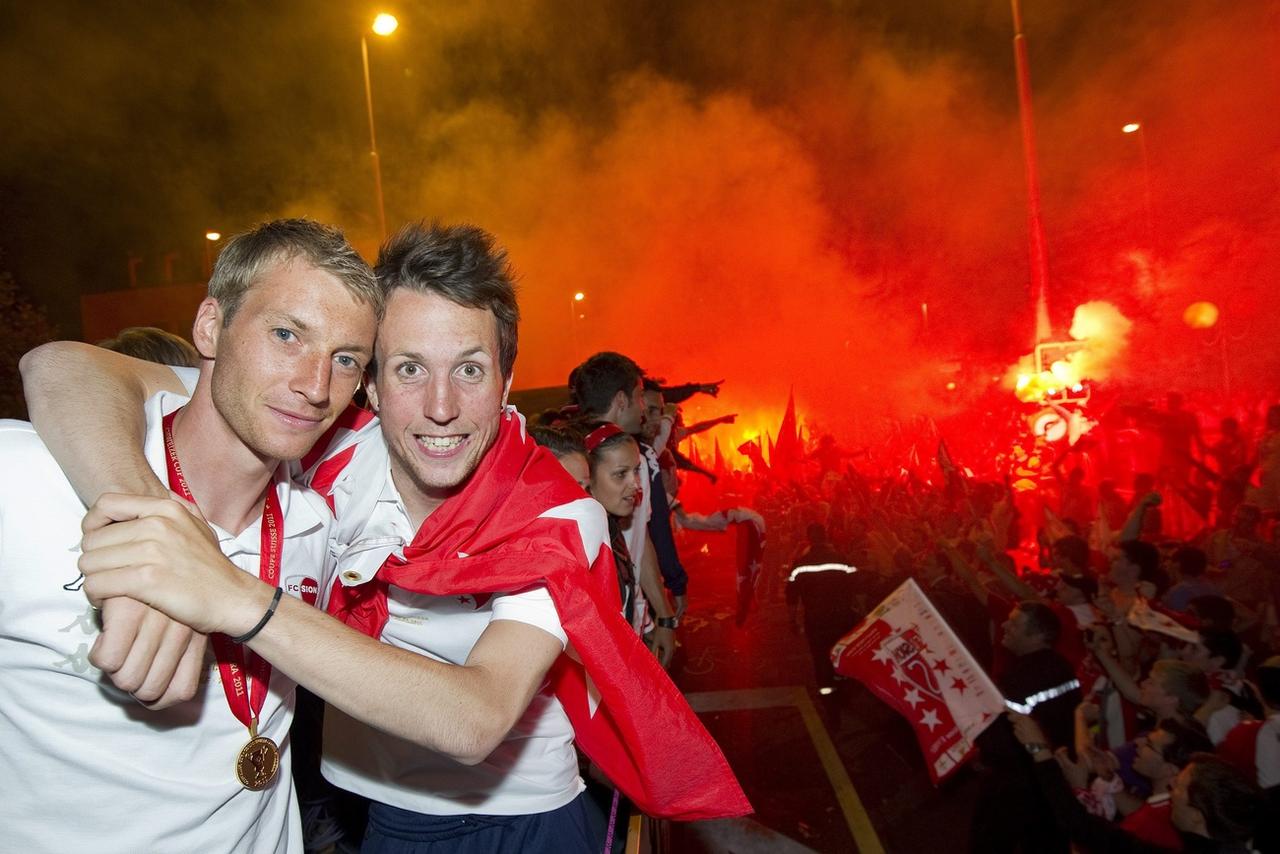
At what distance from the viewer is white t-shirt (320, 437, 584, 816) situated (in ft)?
6.54

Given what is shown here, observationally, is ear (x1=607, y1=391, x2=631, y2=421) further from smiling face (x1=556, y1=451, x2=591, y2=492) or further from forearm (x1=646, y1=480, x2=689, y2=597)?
smiling face (x1=556, y1=451, x2=591, y2=492)

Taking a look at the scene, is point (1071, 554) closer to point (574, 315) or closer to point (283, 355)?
point (283, 355)

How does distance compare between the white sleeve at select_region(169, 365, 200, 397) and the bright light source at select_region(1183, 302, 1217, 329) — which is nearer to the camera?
the white sleeve at select_region(169, 365, 200, 397)

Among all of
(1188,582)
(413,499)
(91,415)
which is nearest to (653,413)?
(1188,582)

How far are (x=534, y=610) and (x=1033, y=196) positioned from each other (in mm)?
21219

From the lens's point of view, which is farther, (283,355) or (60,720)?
(283,355)

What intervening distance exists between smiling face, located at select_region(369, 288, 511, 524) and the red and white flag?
3.30 meters

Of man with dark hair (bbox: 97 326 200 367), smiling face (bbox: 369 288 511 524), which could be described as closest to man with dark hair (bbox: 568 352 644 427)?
man with dark hair (bbox: 97 326 200 367)

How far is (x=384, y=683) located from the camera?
1251mm

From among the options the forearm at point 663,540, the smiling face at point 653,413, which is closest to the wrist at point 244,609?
the forearm at point 663,540

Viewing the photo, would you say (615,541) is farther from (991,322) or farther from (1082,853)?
(991,322)

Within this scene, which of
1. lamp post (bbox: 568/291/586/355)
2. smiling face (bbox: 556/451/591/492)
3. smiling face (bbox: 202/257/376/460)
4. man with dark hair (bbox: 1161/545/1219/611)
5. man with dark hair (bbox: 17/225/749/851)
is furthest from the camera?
lamp post (bbox: 568/291/586/355)

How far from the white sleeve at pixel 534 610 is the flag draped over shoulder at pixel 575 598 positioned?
0.03m

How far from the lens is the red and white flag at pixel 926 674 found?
13.1 ft
